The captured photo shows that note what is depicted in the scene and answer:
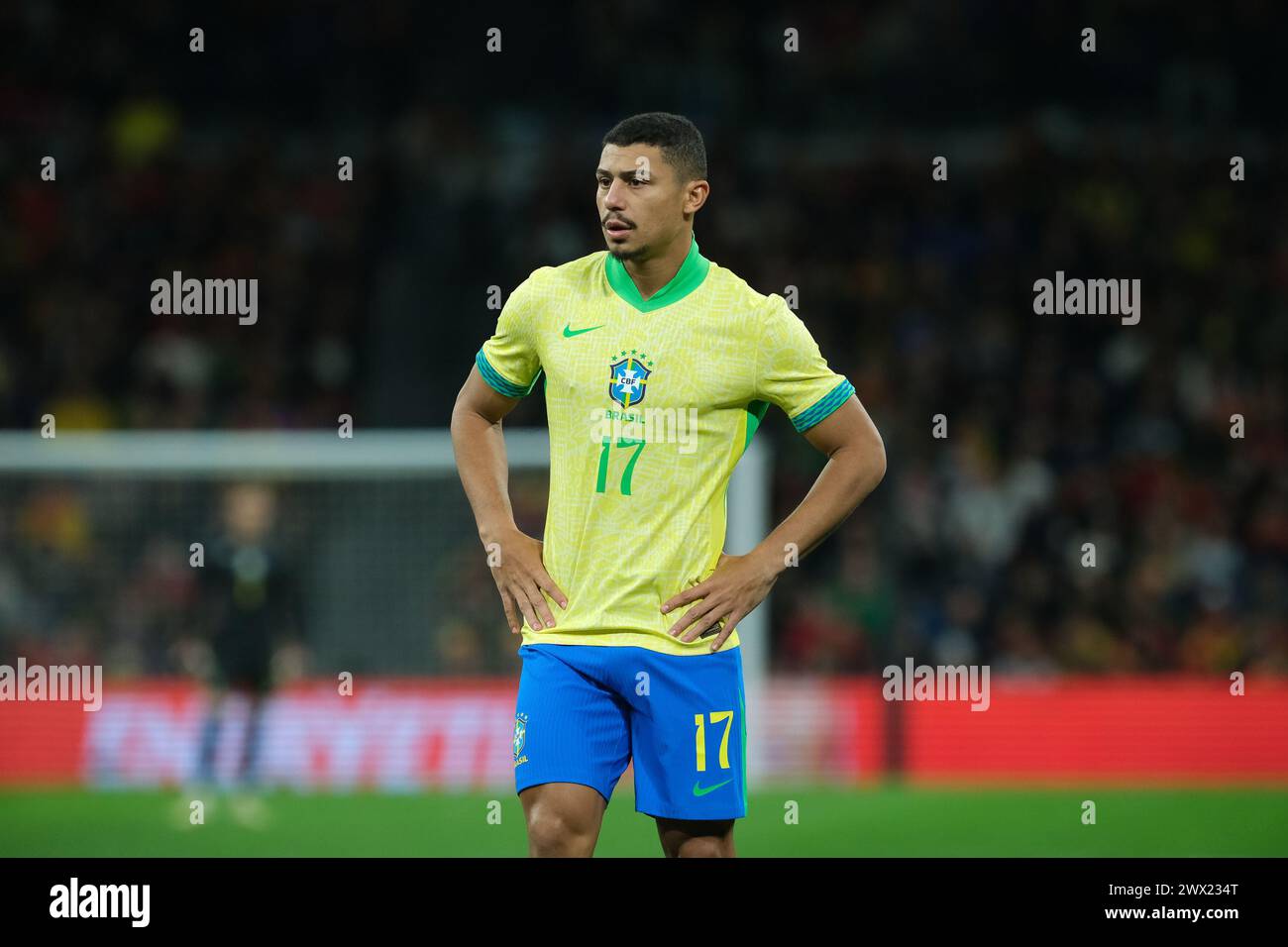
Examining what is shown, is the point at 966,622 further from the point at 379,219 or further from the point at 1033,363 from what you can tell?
the point at 379,219

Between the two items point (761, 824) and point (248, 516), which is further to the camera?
point (248, 516)

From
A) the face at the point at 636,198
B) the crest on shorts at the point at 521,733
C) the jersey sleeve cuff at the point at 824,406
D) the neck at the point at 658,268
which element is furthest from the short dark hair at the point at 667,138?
the crest on shorts at the point at 521,733

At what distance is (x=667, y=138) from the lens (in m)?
4.65

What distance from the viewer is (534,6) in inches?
687

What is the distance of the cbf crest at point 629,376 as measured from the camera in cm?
461

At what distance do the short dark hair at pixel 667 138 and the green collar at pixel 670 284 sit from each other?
0.22m

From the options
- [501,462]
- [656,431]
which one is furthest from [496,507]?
[656,431]

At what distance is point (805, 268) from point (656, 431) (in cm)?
1142

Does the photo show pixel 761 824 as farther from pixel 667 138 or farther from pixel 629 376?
pixel 667 138

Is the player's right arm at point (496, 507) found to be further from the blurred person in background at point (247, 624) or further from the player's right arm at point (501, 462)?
the blurred person in background at point (247, 624)

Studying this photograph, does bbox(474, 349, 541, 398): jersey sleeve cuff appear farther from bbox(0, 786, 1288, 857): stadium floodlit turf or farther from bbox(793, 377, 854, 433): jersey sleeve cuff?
bbox(0, 786, 1288, 857): stadium floodlit turf

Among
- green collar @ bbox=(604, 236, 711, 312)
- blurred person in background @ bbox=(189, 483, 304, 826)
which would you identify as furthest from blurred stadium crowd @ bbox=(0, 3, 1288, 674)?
green collar @ bbox=(604, 236, 711, 312)

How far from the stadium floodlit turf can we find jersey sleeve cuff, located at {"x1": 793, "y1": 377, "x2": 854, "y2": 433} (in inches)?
166

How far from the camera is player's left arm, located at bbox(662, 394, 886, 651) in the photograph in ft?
15.1
